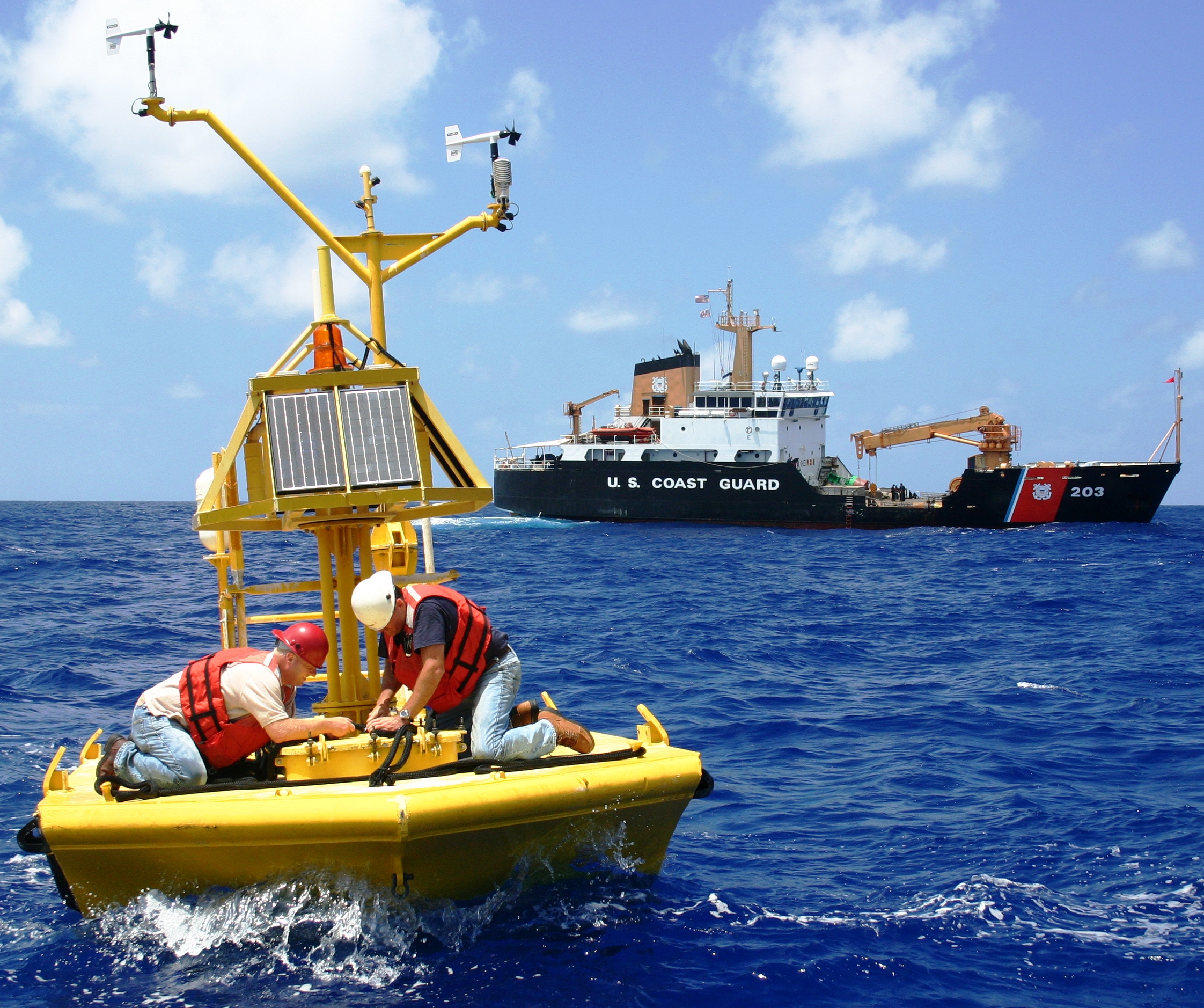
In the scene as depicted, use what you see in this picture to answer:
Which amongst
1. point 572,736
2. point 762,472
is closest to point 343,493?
point 572,736

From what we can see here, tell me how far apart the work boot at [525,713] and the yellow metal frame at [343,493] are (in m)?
1.03

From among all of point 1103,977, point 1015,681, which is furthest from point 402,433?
point 1015,681

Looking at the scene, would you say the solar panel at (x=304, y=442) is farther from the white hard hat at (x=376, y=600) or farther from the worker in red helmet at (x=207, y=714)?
the worker in red helmet at (x=207, y=714)

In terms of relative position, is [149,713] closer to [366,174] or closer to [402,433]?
[402,433]

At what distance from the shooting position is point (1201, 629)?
51.8 feet

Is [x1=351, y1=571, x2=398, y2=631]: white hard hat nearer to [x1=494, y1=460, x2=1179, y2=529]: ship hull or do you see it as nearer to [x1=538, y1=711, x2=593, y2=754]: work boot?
[x1=538, y1=711, x2=593, y2=754]: work boot

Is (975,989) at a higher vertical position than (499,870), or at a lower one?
lower

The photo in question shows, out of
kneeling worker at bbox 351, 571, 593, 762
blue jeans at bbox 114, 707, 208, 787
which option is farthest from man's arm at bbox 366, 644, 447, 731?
blue jeans at bbox 114, 707, 208, 787

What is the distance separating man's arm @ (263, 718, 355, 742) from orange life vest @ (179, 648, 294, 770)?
12 centimetres

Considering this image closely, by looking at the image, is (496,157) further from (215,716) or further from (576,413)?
(576,413)

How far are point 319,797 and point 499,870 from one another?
108 centimetres

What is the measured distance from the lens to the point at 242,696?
16.6ft

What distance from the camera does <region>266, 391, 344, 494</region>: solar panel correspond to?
→ 5668 millimetres

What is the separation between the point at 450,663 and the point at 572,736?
0.93m
